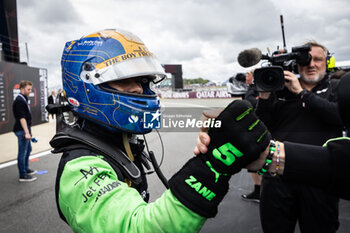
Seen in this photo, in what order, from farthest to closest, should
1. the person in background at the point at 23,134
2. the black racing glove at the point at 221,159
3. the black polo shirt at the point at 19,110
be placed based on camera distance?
the black polo shirt at the point at 19,110, the person in background at the point at 23,134, the black racing glove at the point at 221,159

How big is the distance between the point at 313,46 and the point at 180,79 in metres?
36.2

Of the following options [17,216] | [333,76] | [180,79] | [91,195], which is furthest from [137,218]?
[180,79]

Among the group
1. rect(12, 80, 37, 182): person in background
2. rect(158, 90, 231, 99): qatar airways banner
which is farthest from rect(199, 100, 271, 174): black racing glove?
rect(158, 90, 231, 99): qatar airways banner

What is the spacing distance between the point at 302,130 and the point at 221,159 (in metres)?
1.58

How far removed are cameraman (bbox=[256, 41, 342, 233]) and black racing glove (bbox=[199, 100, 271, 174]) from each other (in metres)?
1.31

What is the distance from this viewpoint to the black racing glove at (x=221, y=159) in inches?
26.6

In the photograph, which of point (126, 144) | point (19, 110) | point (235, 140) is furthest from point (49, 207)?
point (235, 140)

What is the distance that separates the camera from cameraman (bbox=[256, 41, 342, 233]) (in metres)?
1.78

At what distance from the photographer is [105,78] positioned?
1.24 meters

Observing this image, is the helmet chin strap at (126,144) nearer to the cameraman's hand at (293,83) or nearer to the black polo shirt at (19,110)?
the cameraman's hand at (293,83)

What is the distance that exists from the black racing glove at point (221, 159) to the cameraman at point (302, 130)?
1325 mm

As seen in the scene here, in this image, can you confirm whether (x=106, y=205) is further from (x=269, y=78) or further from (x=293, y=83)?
(x=293, y=83)

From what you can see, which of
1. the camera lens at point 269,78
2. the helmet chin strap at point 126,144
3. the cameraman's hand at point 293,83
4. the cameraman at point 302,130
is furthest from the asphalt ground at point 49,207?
the camera lens at point 269,78

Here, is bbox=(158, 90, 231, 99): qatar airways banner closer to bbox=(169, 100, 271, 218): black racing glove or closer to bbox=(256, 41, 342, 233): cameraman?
bbox=(256, 41, 342, 233): cameraman
